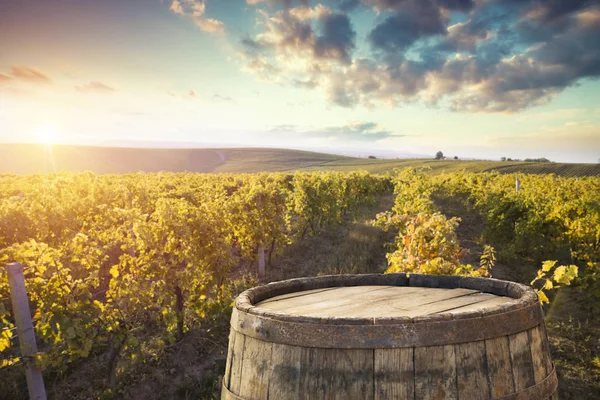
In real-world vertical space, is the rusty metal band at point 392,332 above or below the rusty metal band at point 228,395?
above

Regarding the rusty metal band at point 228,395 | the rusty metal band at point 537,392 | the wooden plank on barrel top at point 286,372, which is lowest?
the rusty metal band at point 228,395

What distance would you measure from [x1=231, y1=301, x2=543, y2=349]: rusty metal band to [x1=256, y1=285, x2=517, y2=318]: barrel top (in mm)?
211

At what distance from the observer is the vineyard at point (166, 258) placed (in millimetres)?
5535

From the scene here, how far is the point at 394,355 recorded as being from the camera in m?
1.77

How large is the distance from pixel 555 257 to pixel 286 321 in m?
13.1

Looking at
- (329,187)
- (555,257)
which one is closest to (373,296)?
(555,257)

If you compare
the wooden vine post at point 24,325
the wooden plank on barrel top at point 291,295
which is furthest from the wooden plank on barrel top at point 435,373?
the wooden vine post at point 24,325

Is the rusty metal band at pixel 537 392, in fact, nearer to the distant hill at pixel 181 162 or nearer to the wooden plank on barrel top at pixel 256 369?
the wooden plank on barrel top at pixel 256 369

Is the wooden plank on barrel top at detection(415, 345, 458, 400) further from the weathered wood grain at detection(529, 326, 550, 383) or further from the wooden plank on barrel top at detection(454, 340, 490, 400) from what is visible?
the weathered wood grain at detection(529, 326, 550, 383)

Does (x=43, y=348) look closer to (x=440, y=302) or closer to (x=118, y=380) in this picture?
(x=118, y=380)

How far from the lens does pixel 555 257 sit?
12367 millimetres

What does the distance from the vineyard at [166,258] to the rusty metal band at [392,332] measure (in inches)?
46.2

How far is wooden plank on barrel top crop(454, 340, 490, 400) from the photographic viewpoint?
177 centimetres

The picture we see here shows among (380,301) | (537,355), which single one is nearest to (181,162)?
(380,301)
